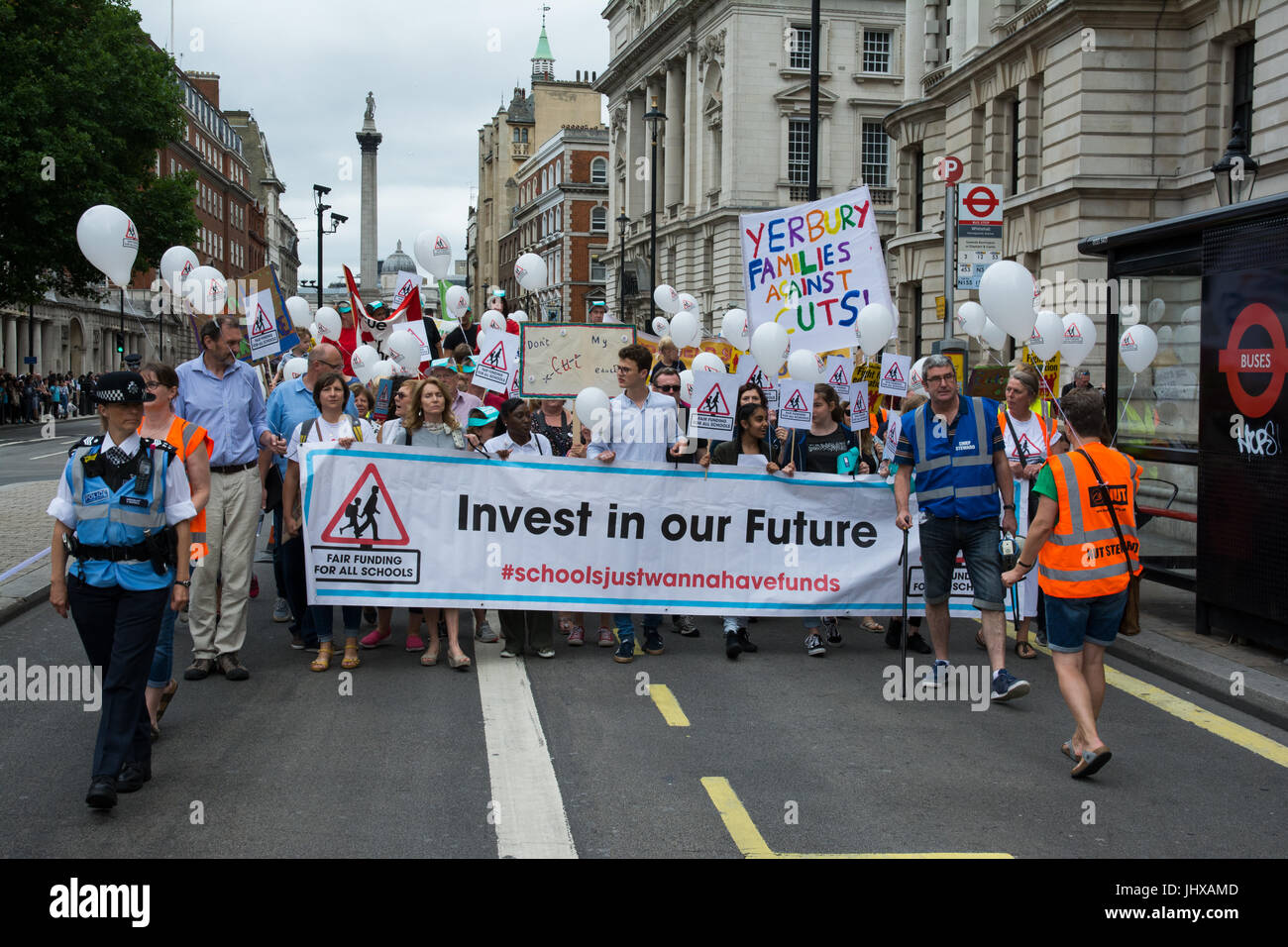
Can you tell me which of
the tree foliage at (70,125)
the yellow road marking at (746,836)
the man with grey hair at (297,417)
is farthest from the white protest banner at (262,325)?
the tree foliage at (70,125)

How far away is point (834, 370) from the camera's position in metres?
11.3

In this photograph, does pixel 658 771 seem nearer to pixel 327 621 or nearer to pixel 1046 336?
pixel 327 621

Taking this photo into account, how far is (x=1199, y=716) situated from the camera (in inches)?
294

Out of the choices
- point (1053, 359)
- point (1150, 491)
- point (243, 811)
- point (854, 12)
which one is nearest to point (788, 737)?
point (243, 811)

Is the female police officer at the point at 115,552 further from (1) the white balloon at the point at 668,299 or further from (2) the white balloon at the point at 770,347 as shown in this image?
→ (1) the white balloon at the point at 668,299

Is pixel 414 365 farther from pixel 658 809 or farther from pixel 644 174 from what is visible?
pixel 644 174

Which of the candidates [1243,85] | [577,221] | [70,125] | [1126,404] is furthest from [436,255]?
[577,221]

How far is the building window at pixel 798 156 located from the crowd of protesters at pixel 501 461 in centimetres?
5124

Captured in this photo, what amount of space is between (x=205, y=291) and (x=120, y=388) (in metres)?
5.70

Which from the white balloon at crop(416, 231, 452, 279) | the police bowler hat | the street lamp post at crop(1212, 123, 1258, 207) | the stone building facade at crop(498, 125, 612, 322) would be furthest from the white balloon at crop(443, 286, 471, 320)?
the stone building facade at crop(498, 125, 612, 322)

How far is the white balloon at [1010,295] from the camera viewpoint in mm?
9094

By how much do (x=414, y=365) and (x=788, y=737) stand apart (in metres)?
7.94

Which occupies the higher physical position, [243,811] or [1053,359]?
[1053,359]

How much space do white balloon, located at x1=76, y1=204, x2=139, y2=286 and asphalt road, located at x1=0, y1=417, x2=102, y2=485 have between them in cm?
759
